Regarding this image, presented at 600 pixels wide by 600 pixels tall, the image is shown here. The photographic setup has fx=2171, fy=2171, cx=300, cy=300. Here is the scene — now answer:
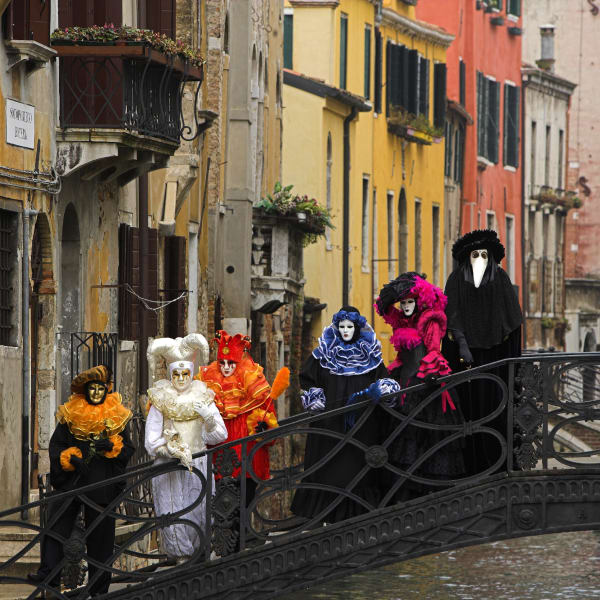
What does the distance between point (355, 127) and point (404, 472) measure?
2618 centimetres

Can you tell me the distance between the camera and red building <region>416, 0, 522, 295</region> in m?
50.6

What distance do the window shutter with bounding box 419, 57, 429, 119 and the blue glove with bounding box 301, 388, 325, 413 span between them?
3110cm

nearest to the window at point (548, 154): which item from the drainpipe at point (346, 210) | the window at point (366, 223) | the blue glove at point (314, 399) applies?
the window at point (366, 223)

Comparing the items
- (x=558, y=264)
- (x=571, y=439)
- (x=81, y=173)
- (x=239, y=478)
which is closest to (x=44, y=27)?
(x=81, y=173)

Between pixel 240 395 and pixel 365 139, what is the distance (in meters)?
26.8

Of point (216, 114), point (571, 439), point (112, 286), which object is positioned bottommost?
point (571, 439)

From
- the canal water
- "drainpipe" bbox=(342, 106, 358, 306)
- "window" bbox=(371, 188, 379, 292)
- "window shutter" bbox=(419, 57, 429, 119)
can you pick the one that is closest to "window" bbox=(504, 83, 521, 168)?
"window shutter" bbox=(419, 57, 429, 119)

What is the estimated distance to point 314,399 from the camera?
14664 mm

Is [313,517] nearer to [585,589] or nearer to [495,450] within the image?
[495,450]

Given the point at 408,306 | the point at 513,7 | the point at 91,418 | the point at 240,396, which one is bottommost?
the point at 91,418

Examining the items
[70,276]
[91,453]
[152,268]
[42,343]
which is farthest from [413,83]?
[91,453]

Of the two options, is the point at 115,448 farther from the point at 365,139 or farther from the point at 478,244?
the point at 365,139

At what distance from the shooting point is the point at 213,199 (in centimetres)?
2828

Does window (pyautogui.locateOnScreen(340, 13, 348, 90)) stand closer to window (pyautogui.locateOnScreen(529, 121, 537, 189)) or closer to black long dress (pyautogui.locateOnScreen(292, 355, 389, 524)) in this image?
window (pyautogui.locateOnScreen(529, 121, 537, 189))
